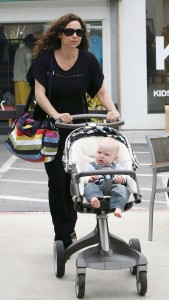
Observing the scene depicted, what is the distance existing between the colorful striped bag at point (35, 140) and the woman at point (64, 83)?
0.15 meters

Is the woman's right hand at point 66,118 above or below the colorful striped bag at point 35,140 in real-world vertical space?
above

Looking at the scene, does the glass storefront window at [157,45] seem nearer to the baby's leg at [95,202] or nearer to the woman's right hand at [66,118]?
the woman's right hand at [66,118]

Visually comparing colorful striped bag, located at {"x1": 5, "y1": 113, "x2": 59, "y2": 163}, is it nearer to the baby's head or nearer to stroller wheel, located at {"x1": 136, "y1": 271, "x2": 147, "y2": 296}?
the baby's head

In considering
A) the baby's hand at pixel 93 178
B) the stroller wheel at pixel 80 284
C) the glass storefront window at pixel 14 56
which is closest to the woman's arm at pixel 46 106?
the baby's hand at pixel 93 178

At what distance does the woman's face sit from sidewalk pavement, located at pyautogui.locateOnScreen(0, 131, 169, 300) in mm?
1786

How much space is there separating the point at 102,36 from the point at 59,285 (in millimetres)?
12714

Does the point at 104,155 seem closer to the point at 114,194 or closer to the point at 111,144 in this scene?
the point at 111,144

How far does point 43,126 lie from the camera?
659 centimetres

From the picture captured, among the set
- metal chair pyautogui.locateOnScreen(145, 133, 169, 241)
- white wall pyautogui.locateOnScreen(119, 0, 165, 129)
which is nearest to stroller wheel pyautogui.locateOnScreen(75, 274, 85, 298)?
metal chair pyautogui.locateOnScreen(145, 133, 169, 241)

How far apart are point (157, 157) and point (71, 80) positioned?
139 centimetres

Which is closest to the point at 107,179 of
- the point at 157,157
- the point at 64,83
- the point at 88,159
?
the point at 88,159

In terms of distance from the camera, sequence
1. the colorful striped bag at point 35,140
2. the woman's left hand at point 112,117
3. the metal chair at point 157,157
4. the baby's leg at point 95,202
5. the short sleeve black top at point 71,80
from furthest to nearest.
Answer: the metal chair at point 157,157
the short sleeve black top at point 71,80
the colorful striped bag at point 35,140
the woman's left hand at point 112,117
the baby's leg at point 95,202

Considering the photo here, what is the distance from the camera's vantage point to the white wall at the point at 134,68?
18078mm

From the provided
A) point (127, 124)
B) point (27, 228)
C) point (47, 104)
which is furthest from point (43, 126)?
point (127, 124)
